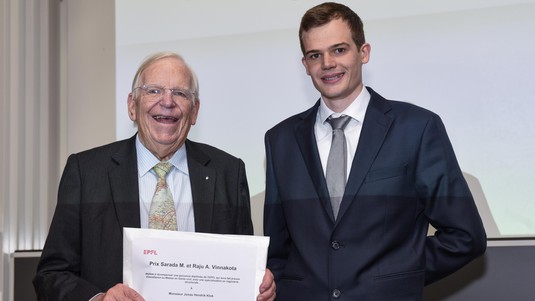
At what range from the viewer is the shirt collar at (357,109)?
85.5 inches

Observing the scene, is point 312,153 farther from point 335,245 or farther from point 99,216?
point 99,216

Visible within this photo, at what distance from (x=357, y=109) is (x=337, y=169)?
220mm

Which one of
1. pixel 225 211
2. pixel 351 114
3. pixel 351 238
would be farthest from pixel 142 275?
pixel 351 114

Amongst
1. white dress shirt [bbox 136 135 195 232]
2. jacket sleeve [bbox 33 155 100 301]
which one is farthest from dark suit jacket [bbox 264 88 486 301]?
jacket sleeve [bbox 33 155 100 301]

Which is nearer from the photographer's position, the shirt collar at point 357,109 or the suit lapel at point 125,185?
the suit lapel at point 125,185

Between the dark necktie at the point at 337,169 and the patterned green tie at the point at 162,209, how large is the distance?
1.65ft

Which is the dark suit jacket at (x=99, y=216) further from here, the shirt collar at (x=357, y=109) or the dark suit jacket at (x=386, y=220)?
the shirt collar at (x=357, y=109)

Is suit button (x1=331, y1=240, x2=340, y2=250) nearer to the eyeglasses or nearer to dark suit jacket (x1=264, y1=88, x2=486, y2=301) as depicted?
dark suit jacket (x1=264, y1=88, x2=486, y2=301)

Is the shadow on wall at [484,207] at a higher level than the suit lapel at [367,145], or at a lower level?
lower

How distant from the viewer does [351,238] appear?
2.02 metres

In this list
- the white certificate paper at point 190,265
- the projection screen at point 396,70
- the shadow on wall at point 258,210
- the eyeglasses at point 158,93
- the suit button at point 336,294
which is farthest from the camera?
the shadow on wall at point 258,210

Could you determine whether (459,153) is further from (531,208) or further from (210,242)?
(210,242)

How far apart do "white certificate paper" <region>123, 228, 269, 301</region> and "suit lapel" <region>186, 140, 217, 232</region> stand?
0.73 feet

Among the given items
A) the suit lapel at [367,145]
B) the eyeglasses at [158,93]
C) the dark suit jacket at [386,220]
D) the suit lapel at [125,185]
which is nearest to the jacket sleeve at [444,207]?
the dark suit jacket at [386,220]
